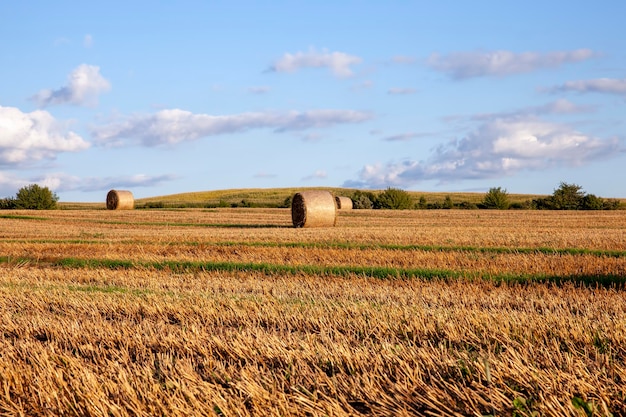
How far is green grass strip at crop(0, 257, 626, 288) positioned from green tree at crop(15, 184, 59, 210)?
41575mm

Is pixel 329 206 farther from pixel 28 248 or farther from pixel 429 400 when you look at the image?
pixel 429 400

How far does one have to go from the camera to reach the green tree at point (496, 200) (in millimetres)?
55312

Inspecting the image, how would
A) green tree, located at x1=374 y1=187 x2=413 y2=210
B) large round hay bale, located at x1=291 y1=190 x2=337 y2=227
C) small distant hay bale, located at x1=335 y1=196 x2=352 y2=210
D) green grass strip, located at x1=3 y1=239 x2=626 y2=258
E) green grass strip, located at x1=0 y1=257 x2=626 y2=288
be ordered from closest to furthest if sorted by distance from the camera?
green grass strip, located at x1=0 y1=257 x2=626 y2=288
green grass strip, located at x1=3 y1=239 x2=626 y2=258
large round hay bale, located at x1=291 y1=190 x2=337 y2=227
small distant hay bale, located at x1=335 y1=196 x2=352 y2=210
green tree, located at x1=374 y1=187 x2=413 y2=210

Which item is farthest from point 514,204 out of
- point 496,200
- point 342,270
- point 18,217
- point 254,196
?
point 342,270

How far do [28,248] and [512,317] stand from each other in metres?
16.8

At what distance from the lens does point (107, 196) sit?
51750 mm

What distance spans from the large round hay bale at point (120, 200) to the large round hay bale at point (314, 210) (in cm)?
2327

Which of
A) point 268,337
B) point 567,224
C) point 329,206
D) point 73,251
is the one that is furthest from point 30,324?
point 567,224

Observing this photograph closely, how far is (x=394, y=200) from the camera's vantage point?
55500 mm

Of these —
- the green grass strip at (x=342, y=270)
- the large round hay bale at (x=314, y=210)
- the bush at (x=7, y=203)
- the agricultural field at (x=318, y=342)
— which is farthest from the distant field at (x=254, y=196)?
the agricultural field at (x=318, y=342)

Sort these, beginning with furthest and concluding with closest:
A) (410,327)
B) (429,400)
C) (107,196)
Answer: (107,196) < (410,327) < (429,400)

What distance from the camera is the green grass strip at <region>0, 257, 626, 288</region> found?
1312 centimetres

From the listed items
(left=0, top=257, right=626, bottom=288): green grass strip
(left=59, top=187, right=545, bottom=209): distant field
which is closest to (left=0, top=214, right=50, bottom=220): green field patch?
(left=59, top=187, right=545, bottom=209): distant field

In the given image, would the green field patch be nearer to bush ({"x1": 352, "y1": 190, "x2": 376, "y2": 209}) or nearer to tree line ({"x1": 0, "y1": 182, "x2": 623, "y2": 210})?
tree line ({"x1": 0, "y1": 182, "x2": 623, "y2": 210})
